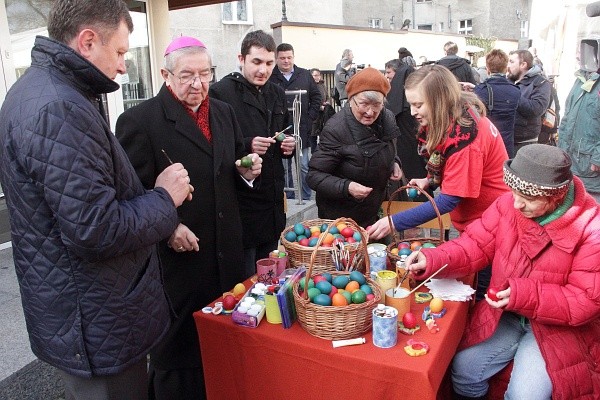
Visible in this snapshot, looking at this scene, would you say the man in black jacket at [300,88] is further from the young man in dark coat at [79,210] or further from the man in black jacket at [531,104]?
the young man in dark coat at [79,210]

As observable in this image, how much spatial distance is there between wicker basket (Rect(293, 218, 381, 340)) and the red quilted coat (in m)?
0.56

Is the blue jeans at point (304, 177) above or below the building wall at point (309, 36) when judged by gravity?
below

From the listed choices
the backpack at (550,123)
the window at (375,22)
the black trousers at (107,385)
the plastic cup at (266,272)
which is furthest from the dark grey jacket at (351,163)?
the window at (375,22)

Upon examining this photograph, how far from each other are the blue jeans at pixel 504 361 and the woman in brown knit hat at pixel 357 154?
1.05 metres

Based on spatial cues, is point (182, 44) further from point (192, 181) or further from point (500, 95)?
point (500, 95)

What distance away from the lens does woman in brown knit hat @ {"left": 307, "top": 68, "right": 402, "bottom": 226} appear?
9.36 feet

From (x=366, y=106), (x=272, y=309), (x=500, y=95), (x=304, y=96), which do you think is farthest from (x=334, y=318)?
(x=304, y=96)

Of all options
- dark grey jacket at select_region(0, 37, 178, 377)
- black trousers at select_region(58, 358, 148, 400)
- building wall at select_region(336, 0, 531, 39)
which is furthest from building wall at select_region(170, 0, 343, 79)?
building wall at select_region(336, 0, 531, 39)

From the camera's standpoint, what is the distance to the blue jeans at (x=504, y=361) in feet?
6.27

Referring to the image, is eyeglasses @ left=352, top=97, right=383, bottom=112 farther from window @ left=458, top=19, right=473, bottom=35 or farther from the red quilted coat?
window @ left=458, top=19, right=473, bottom=35

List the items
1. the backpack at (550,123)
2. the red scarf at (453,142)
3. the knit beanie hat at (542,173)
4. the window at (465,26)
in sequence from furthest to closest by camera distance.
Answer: the window at (465,26), the backpack at (550,123), the red scarf at (453,142), the knit beanie hat at (542,173)

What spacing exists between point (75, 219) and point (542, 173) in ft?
5.00

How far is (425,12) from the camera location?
97.1ft

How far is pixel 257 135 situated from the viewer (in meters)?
3.04
